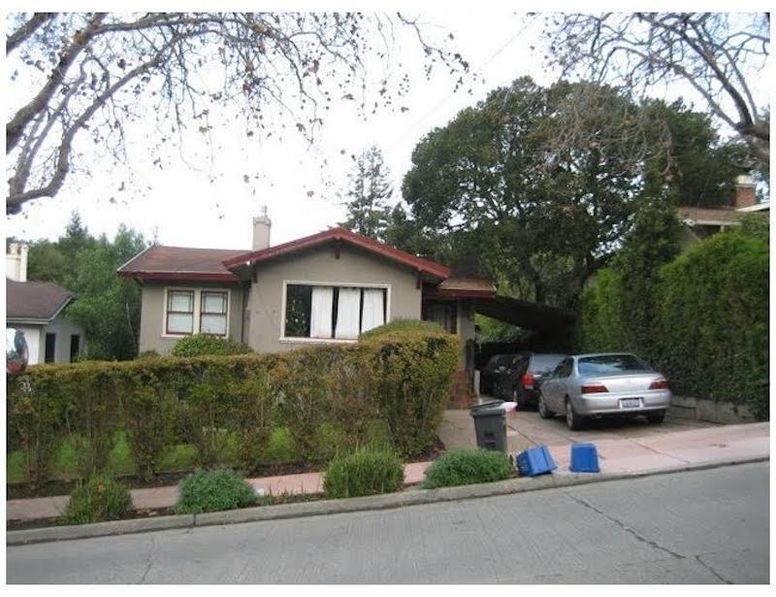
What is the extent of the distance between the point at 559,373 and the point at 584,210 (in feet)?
34.6

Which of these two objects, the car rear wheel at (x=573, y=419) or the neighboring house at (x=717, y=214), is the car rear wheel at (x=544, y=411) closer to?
the car rear wheel at (x=573, y=419)

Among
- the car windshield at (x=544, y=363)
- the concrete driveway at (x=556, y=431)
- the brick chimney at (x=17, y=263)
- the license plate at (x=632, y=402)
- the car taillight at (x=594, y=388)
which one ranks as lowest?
the concrete driveway at (x=556, y=431)

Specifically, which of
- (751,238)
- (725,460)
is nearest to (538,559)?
(725,460)

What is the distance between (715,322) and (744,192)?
1649 centimetres

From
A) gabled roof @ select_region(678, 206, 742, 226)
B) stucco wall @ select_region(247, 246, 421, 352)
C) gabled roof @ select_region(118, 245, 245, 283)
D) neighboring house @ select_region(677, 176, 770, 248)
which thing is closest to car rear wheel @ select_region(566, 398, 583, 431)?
stucco wall @ select_region(247, 246, 421, 352)

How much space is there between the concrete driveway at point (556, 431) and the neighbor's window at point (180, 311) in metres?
8.93

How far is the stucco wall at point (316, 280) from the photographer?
62.5 ft

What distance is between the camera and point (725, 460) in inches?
380

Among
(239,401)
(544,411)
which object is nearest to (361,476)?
(239,401)

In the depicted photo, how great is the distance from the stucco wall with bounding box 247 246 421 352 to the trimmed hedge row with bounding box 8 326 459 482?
7.80 metres

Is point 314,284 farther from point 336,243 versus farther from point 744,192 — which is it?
point 744,192

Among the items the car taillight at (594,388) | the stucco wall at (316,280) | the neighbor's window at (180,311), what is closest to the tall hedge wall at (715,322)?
the car taillight at (594,388)

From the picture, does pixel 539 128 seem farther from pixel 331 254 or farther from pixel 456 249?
pixel 456 249

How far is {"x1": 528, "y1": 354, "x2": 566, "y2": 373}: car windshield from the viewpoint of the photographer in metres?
18.7
